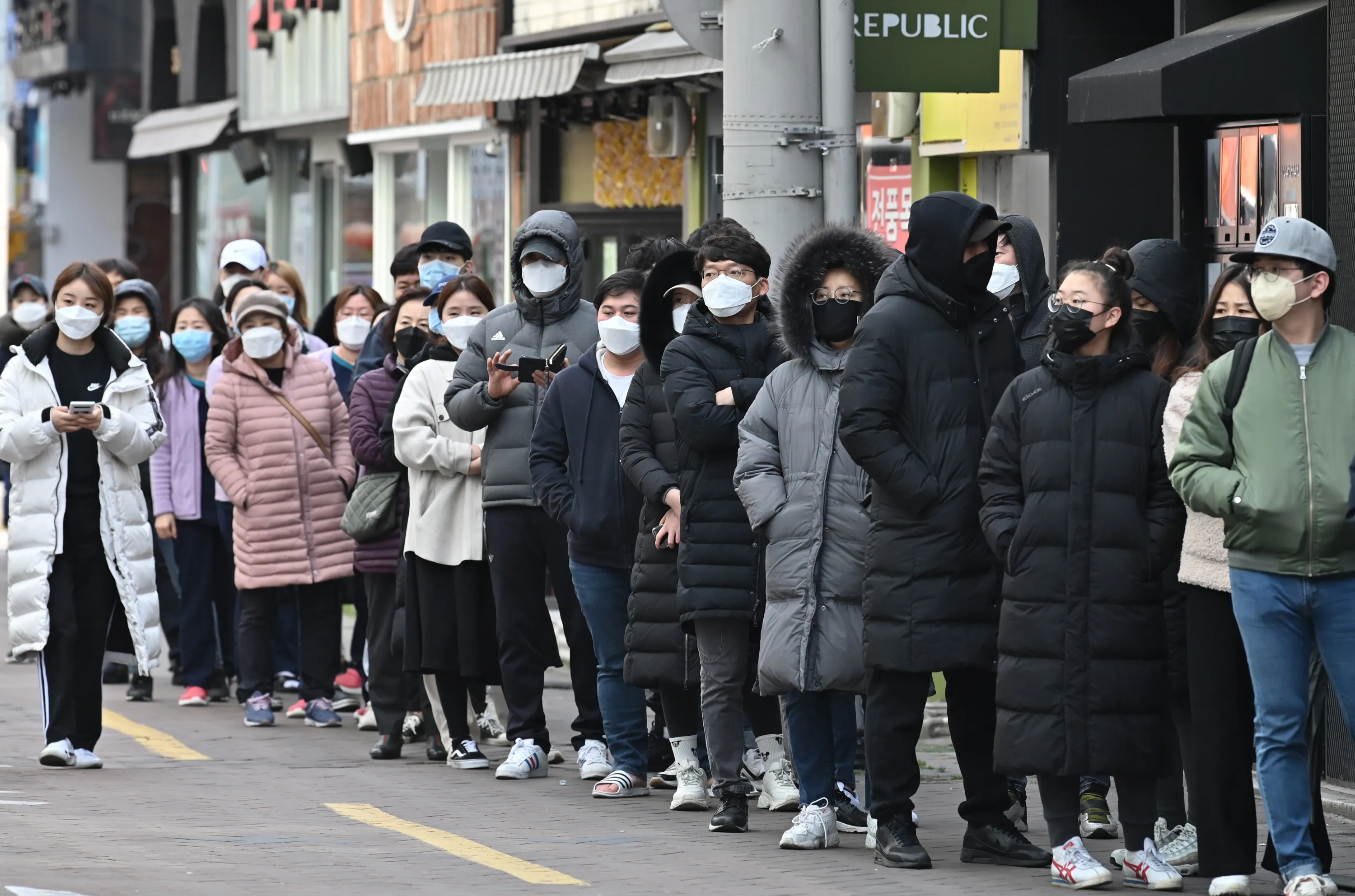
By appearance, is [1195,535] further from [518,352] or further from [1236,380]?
[518,352]

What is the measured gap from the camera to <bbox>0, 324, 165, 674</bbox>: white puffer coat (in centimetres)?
1022

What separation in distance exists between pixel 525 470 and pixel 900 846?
2762 millimetres

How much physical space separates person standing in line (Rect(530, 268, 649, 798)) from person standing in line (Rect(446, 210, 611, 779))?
29 cm

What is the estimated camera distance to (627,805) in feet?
30.7

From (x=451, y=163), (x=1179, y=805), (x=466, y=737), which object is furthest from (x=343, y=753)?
(x=451, y=163)

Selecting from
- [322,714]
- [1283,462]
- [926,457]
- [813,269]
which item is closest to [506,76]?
[322,714]

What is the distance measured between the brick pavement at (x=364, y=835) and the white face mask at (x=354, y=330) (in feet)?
8.03

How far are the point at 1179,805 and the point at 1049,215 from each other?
544cm

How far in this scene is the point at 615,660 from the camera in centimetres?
965

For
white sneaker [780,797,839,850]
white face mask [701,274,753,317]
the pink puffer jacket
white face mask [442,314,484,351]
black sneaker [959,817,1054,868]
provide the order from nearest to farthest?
black sneaker [959,817,1054,868]
white sneaker [780,797,839,850]
white face mask [701,274,753,317]
white face mask [442,314,484,351]
the pink puffer jacket

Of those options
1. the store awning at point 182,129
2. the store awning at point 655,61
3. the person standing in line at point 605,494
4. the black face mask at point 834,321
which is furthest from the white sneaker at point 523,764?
the store awning at point 182,129

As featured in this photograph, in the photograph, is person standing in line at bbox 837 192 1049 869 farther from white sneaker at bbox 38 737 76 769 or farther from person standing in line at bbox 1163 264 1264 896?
white sneaker at bbox 38 737 76 769

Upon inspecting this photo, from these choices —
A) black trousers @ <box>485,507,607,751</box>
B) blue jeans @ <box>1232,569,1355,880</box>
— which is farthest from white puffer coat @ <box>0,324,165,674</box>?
blue jeans @ <box>1232,569,1355,880</box>

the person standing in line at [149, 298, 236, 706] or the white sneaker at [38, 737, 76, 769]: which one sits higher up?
the person standing in line at [149, 298, 236, 706]
